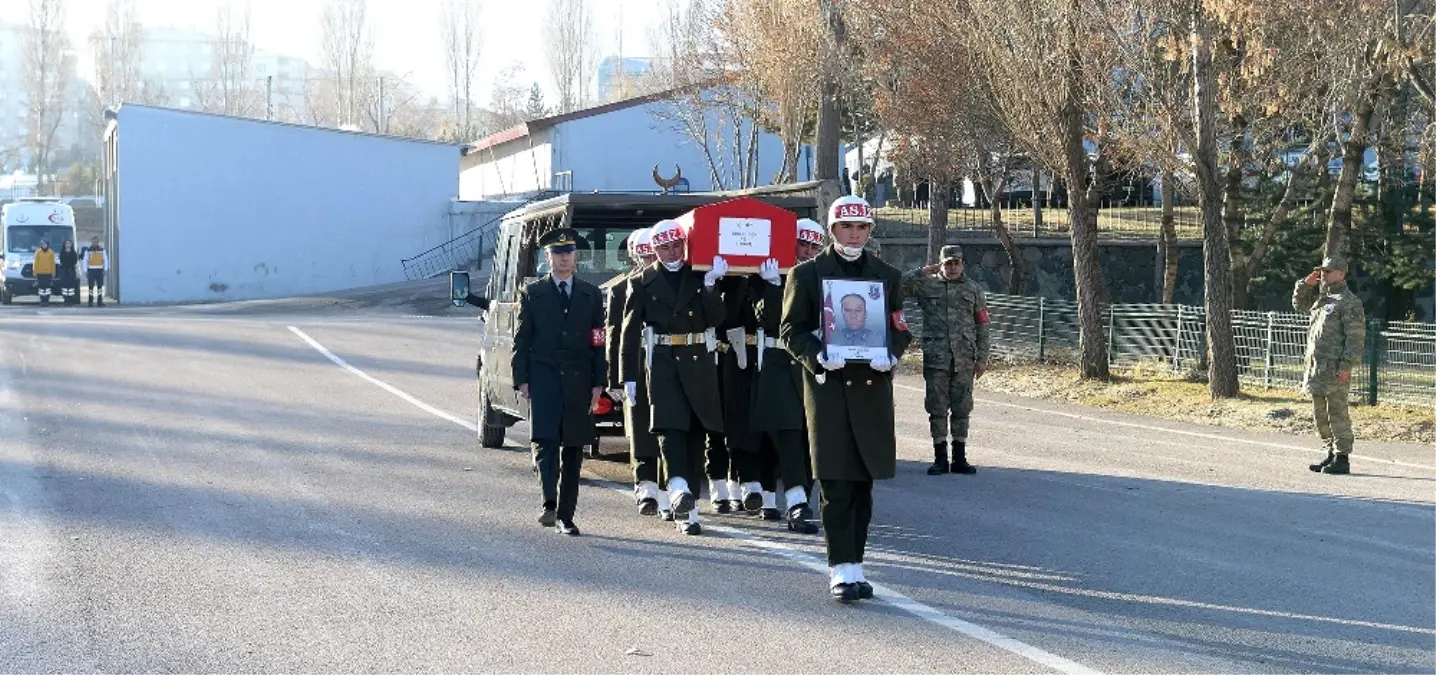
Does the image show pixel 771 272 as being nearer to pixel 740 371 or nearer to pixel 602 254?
pixel 740 371

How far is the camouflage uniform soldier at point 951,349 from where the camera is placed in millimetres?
13875

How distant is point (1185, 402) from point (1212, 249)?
6.53 feet

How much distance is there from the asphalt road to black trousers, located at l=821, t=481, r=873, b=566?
288 millimetres

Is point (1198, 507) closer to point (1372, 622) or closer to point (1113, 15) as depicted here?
point (1372, 622)

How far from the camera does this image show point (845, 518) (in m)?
8.43

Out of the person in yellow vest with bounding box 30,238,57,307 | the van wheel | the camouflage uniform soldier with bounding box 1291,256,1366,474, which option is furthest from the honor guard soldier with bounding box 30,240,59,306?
the camouflage uniform soldier with bounding box 1291,256,1366,474

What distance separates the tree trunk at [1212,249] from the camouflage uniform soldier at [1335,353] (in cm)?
634

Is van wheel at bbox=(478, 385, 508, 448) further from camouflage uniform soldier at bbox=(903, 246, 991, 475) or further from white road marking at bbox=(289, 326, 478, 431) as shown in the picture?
camouflage uniform soldier at bbox=(903, 246, 991, 475)

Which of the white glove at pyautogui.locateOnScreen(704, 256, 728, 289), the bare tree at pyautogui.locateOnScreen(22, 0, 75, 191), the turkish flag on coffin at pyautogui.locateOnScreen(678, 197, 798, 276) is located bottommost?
the white glove at pyautogui.locateOnScreen(704, 256, 728, 289)

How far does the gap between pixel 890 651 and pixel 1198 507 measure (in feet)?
17.8

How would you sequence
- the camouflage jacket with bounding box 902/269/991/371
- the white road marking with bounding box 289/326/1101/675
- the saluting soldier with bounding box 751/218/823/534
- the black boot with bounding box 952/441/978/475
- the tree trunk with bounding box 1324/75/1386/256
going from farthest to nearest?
1. the tree trunk with bounding box 1324/75/1386/256
2. the camouflage jacket with bounding box 902/269/991/371
3. the black boot with bounding box 952/441/978/475
4. the saluting soldier with bounding box 751/218/823/534
5. the white road marking with bounding box 289/326/1101/675

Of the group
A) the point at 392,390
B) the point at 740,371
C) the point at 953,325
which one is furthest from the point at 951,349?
the point at 392,390

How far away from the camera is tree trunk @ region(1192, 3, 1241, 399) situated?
2103 cm

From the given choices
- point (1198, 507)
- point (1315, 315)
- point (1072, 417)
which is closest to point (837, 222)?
point (1198, 507)
